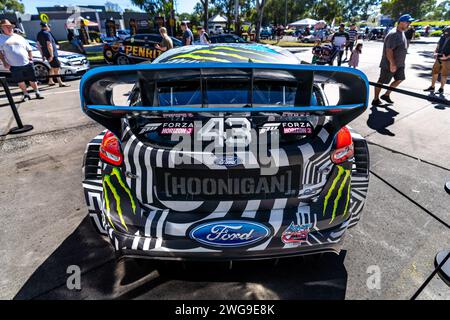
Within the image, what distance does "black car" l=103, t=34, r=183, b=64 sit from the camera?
11.5 metres

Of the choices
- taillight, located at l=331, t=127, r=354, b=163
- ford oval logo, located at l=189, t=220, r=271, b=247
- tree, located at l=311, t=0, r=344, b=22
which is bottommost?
ford oval logo, located at l=189, t=220, r=271, b=247

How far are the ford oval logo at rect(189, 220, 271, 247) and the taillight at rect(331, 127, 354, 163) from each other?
1.99 feet

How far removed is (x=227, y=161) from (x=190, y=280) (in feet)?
3.21

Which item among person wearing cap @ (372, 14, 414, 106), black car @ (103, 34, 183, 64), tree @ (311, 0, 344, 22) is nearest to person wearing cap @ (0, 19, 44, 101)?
black car @ (103, 34, 183, 64)

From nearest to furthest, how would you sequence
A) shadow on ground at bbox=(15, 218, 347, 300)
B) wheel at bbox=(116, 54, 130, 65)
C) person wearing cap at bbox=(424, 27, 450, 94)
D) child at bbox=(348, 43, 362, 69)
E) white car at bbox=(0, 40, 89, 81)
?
shadow on ground at bbox=(15, 218, 347, 300), person wearing cap at bbox=(424, 27, 450, 94), white car at bbox=(0, 40, 89, 81), child at bbox=(348, 43, 362, 69), wheel at bbox=(116, 54, 130, 65)

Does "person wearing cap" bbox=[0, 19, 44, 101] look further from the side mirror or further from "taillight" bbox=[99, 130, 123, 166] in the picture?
the side mirror

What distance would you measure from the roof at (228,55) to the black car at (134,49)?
928cm

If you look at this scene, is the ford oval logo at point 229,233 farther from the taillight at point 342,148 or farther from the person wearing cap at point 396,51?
the person wearing cap at point 396,51

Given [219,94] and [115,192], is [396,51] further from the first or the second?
[115,192]

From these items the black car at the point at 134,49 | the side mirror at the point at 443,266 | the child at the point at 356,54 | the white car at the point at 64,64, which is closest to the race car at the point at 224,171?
the side mirror at the point at 443,266

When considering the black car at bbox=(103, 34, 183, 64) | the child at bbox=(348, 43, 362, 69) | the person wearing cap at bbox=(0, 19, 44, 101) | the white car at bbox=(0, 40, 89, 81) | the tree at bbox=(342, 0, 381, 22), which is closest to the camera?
the person wearing cap at bbox=(0, 19, 44, 101)

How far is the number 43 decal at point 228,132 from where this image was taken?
154 cm

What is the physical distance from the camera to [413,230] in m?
2.47
